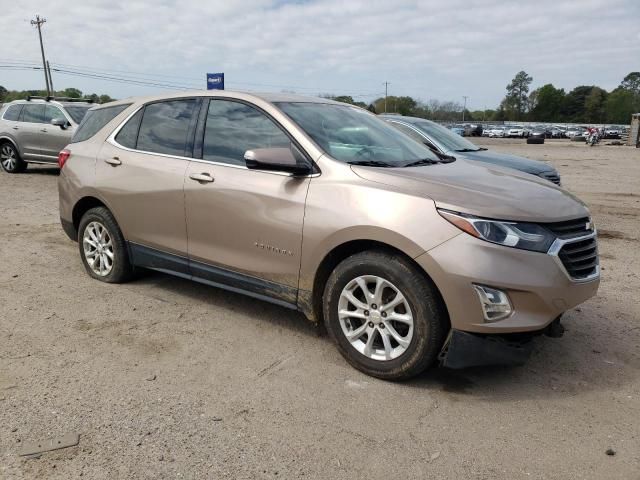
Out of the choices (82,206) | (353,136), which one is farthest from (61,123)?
(353,136)

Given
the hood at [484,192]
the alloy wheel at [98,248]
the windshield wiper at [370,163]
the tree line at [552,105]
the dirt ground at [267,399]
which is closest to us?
the dirt ground at [267,399]

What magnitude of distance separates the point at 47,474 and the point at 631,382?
341 cm

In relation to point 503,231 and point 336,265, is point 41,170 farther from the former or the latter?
point 503,231

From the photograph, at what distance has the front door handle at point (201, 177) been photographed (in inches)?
166

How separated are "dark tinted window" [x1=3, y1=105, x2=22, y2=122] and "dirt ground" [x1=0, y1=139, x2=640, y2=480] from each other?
10495 millimetres

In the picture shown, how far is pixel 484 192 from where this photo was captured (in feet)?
11.3

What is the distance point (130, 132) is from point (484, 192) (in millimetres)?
3167

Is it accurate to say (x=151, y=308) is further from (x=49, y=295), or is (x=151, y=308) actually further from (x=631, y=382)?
(x=631, y=382)

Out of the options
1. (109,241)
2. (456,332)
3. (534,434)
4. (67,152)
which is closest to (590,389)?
(534,434)

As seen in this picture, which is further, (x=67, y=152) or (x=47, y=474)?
(x=67, y=152)

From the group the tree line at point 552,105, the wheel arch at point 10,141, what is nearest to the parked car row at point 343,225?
the wheel arch at point 10,141

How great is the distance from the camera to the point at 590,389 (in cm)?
351

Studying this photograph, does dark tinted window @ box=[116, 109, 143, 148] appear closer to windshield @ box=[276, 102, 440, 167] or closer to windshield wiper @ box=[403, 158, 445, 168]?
windshield @ box=[276, 102, 440, 167]

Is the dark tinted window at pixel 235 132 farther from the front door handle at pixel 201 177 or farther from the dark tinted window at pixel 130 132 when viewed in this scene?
the dark tinted window at pixel 130 132
